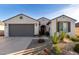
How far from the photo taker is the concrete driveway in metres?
8.22

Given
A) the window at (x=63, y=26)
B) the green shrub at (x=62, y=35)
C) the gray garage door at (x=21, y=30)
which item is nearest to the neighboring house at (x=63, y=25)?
the window at (x=63, y=26)

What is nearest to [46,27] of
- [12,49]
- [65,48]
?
[65,48]

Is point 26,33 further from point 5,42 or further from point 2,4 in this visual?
point 2,4

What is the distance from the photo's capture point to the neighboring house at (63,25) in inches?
331

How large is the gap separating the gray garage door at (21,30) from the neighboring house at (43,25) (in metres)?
0.54

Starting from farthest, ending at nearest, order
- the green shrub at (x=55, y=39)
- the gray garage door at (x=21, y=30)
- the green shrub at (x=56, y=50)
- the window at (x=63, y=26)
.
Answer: the gray garage door at (x=21, y=30), the window at (x=63, y=26), the green shrub at (x=55, y=39), the green shrub at (x=56, y=50)

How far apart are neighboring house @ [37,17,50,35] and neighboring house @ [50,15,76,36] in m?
0.23

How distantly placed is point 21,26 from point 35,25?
2.16 feet

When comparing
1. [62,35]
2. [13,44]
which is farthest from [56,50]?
[13,44]

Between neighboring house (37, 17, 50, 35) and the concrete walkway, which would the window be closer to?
neighboring house (37, 17, 50, 35)

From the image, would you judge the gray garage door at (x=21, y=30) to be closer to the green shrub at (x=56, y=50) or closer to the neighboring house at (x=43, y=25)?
the neighboring house at (x=43, y=25)

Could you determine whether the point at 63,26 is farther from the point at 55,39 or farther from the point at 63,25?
the point at 55,39

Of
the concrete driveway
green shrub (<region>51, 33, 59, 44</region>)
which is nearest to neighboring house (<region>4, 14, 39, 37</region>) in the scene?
the concrete driveway

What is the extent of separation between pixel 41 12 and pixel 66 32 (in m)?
1.44
